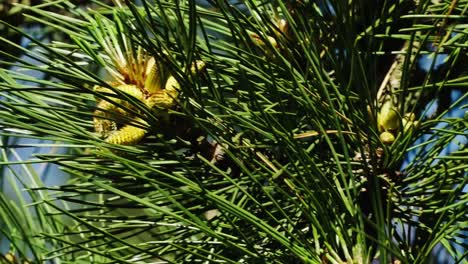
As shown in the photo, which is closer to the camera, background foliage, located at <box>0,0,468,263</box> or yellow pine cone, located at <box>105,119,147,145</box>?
background foliage, located at <box>0,0,468,263</box>

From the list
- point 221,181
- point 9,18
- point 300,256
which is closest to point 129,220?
point 221,181

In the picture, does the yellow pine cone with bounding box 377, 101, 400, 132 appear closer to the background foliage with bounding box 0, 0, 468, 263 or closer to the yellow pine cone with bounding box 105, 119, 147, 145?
the background foliage with bounding box 0, 0, 468, 263

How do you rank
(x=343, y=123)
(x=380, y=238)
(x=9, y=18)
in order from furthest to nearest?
1. (x=9, y=18)
2. (x=343, y=123)
3. (x=380, y=238)

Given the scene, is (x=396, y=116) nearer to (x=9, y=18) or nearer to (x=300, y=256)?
(x=300, y=256)

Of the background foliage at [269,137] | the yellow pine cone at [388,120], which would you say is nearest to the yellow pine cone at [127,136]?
the background foliage at [269,137]

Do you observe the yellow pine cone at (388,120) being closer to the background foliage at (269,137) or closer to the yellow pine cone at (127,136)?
the background foliage at (269,137)

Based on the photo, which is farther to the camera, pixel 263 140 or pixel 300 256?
pixel 263 140

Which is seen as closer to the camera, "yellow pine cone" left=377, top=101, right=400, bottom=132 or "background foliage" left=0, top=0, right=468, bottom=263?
"background foliage" left=0, top=0, right=468, bottom=263

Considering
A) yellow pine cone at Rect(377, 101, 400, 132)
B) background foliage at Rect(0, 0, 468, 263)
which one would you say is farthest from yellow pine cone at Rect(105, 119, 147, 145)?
yellow pine cone at Rect(377, 101, 400, 132)

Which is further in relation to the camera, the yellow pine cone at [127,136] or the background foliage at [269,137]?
the yellow pine cone at [127,136]

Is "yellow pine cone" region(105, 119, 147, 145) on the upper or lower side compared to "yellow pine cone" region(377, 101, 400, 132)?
lower

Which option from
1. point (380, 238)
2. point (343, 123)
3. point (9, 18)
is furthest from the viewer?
point (9, 18)
